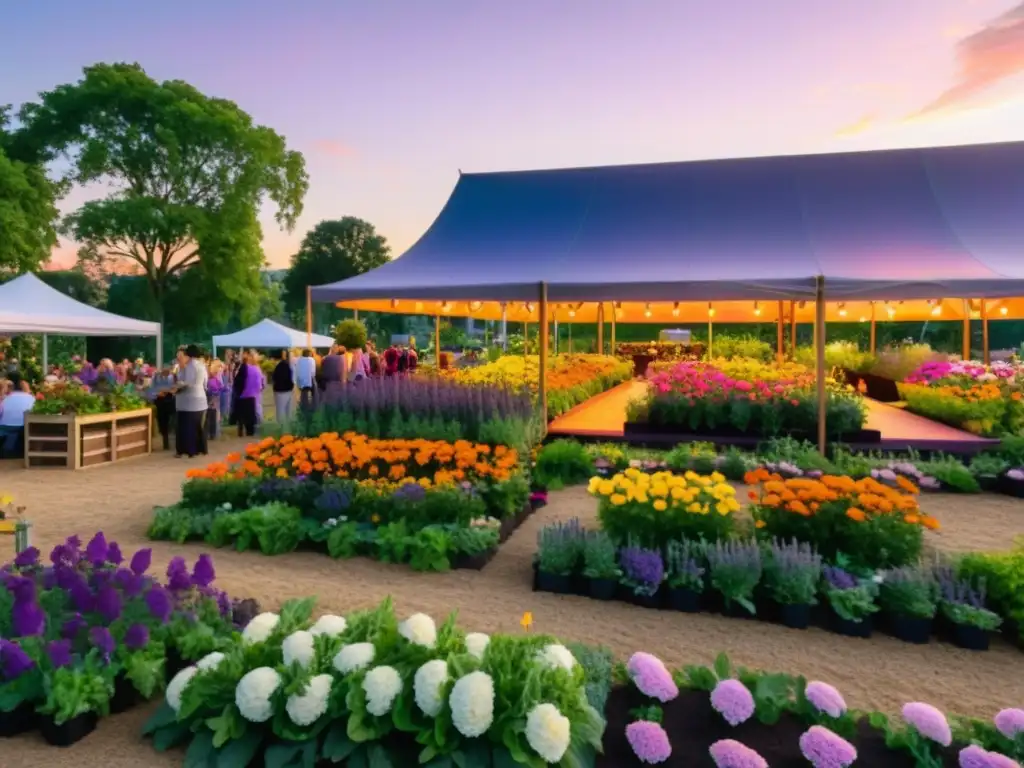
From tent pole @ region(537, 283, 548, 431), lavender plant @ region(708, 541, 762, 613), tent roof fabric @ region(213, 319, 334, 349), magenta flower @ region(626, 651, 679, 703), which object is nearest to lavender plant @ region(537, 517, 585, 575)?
lavender plant @ region(708, 541, 762, 613)

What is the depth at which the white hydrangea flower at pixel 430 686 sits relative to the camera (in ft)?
7.29

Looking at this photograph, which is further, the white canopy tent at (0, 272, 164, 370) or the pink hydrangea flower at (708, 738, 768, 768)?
the white canopy tent at (0, 272, 164, 370)

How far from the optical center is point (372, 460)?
245 inches

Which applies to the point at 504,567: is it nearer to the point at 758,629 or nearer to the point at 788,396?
the point at 758,629

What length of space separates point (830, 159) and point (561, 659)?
439 inches

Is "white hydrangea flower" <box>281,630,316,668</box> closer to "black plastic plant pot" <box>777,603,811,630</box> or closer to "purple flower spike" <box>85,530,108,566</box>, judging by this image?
"purple flower spike" <box>85,530,108,566</box>

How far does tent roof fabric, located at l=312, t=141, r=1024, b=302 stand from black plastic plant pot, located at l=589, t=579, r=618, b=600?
5137 millimetres

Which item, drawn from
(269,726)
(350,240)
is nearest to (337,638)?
(269,726)

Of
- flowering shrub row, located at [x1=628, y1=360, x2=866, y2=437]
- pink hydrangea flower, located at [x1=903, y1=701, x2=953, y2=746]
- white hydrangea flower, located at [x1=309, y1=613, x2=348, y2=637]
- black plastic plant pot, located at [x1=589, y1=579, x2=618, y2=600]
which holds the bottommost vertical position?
black plastic plant pot, located at [x1=589, y1=579, x2=618, y2=600]

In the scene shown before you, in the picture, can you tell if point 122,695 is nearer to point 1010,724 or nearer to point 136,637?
point 136,637

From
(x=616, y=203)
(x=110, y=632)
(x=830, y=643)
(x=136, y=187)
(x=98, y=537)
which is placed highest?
(x=136, y=187)

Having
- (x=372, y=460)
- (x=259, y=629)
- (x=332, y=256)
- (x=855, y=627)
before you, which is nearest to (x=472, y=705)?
(x=259, y=629)

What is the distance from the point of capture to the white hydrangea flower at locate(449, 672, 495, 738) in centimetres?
216

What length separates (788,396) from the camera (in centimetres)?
918
